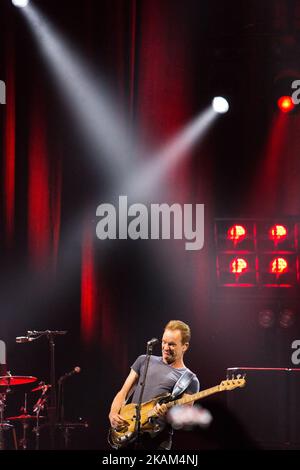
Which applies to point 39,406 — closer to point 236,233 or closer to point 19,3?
point 236,233

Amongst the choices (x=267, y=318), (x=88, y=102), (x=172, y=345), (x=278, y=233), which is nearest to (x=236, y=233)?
(x=278, y=233)

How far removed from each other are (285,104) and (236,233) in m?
1.65

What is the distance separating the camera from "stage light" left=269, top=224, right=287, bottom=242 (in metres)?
8.60

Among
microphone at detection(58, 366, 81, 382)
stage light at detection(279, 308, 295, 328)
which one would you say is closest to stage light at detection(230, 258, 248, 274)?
stage light at detection(279, 308, 295, 328)

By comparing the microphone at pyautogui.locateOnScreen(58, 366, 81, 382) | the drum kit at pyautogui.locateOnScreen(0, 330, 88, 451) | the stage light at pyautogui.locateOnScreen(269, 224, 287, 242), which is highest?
the stage light at pyautogui.locateOnScreen(269, 224, 287, 242)

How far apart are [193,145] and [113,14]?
1.84 m

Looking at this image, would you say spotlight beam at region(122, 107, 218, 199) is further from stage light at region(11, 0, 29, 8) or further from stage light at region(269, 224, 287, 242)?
stage light at region(11, 0, 29, 8)

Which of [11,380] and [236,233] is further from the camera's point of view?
[236,233]

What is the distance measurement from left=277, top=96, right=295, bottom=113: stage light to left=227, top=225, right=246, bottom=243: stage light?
1515mm

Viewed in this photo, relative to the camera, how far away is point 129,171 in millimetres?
8656

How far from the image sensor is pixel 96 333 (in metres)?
8.23

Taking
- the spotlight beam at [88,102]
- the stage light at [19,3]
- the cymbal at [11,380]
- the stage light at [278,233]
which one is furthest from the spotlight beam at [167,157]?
the cymbal at [11,380]

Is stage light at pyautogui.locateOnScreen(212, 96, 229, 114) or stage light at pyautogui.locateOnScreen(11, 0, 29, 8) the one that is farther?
stage light at pyautogui.locateOnScreen(212, 96, 229, 114)
